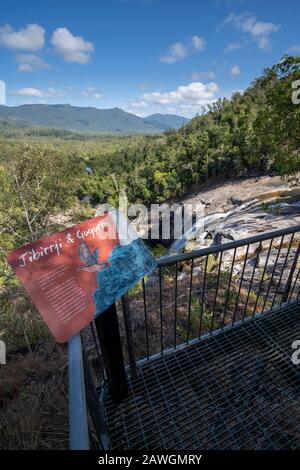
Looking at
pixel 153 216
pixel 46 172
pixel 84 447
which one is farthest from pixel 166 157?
pixel 84 447

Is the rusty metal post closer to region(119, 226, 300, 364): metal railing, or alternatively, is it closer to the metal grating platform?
region(119, 226, 300, 364): metal railing

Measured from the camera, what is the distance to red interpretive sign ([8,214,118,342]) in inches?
51.3

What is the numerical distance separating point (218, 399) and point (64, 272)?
6.76 feet

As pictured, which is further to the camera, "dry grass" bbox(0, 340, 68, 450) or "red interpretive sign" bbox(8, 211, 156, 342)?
"dry grass" bbox(0, 340, 68, 450)

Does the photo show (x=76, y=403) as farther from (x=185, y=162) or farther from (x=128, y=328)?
(x=185, y=162)

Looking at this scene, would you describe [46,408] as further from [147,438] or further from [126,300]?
[126,300]

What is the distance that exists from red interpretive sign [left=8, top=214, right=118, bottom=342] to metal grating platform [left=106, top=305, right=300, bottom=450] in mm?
1480

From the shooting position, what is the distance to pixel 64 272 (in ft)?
4.69

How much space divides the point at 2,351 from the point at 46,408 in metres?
2.04

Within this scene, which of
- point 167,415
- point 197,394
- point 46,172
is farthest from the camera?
point 46,172

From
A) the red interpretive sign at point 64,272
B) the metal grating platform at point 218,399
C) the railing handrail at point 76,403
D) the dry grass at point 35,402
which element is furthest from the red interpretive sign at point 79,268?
the dry grass at point 35,402

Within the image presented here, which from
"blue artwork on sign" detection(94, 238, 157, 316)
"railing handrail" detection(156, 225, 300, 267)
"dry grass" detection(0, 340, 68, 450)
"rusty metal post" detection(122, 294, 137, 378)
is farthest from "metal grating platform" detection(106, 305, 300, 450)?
"blue artwork on sign" detection(94, 238, 157, 316)

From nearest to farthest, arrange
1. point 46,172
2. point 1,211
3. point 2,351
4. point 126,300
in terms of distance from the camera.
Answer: point 126,300 < point 2,351 < point 1,211 < point 46,172

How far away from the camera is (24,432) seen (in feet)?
7.60
